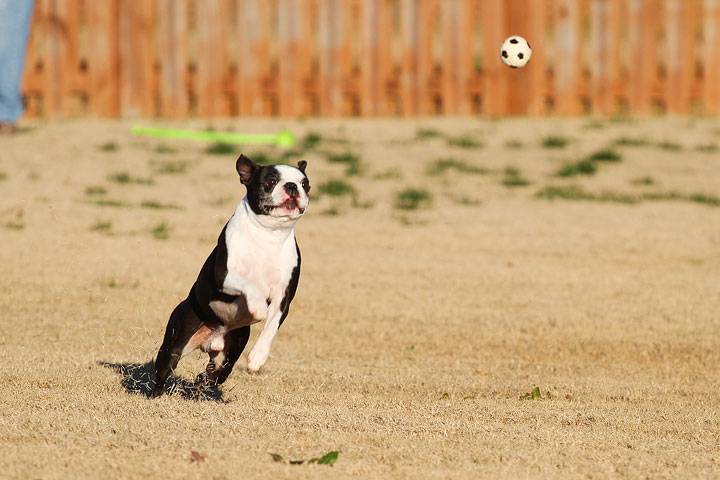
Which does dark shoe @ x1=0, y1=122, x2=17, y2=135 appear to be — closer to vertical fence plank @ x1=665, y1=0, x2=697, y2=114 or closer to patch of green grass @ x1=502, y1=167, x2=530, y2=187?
patch of green grass @ x1=502, y1=167, x2=530, y2=187

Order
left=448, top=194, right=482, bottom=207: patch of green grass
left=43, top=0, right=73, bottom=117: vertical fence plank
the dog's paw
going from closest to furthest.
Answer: the dog's paw < left=448, top=194, right=482, bottom=207: patch of green grass < left=43, top=0, right=73, bottom=117: vertical fence plank

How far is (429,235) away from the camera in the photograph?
423 inches

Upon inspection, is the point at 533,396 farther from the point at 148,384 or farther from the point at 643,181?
the point at 643,181

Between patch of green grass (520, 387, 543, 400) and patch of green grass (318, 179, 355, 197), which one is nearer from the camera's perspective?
patch of green grass (520, 387, 543, 400)

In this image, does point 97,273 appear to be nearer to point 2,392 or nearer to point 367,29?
point 2,392

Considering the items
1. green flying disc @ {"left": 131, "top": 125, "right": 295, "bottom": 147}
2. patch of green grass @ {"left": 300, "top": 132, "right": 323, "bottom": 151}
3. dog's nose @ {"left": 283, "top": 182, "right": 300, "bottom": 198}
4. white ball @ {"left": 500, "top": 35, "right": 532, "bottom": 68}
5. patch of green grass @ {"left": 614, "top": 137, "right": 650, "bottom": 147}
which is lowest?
patch of green grass @ {"left": 614, "top": 137, "right": 650, "bottom": 147}

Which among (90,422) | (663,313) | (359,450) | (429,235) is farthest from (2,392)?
(429,235)

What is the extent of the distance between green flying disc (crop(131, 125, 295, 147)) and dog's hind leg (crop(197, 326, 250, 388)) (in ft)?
26.9

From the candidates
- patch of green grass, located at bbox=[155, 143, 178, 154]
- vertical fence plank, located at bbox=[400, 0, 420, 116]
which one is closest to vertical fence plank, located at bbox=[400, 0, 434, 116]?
vertical fence plank, located at bbox=[400, 0, 420, 116]

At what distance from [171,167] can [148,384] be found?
289 inches

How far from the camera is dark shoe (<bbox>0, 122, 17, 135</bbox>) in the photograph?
45.2ft

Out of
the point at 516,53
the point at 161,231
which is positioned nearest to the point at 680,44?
the point at 516,53

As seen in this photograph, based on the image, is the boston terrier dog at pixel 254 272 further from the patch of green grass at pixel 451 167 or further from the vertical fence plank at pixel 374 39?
the vertical fence plank at pixel 374 39

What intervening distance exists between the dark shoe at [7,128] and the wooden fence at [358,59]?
0.77 meters
